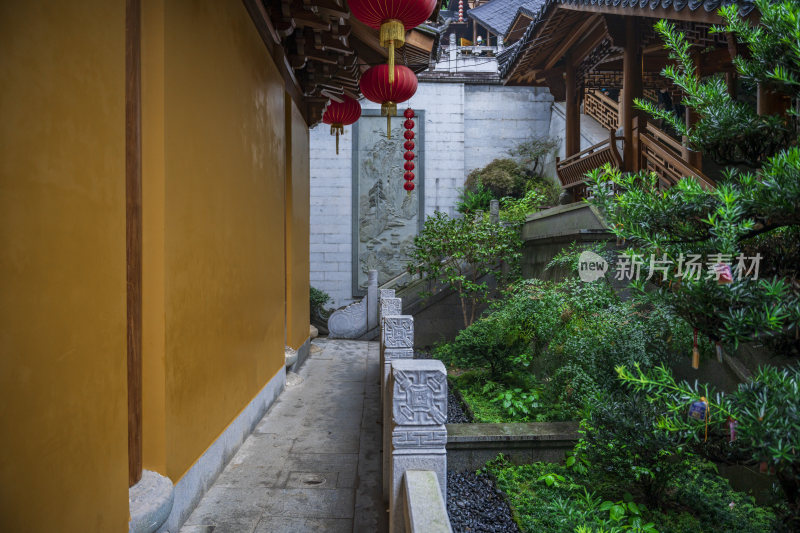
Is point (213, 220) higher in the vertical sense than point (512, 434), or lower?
higher

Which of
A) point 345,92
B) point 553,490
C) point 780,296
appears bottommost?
point 553,490

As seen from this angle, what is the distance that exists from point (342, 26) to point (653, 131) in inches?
167

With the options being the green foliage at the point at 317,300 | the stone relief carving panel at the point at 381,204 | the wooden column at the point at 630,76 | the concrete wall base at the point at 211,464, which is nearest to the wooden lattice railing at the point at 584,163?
the wooden column at the point at 630,76

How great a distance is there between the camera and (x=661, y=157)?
595 cm

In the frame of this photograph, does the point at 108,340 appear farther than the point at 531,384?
No

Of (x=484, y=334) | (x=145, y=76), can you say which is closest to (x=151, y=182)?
(x=145, y=76)

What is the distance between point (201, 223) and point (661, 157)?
17.6 feet

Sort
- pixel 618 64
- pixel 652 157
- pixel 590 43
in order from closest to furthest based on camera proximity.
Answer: pixel 652 157 → pixel 590 43 → pixel 618 64

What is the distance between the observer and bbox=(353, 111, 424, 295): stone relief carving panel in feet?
43.1

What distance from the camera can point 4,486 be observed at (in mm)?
1298

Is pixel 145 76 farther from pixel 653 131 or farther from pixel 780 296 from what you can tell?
pixel 653 131

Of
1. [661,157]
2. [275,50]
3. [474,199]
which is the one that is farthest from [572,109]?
[275,50]

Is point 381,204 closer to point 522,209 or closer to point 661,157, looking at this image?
point 522,209

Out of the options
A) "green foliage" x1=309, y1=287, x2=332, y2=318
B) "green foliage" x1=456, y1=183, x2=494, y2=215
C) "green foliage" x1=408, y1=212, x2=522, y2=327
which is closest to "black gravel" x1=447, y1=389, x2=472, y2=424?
"green foliage" x1=408, y1=212, x2=522, y2=327
